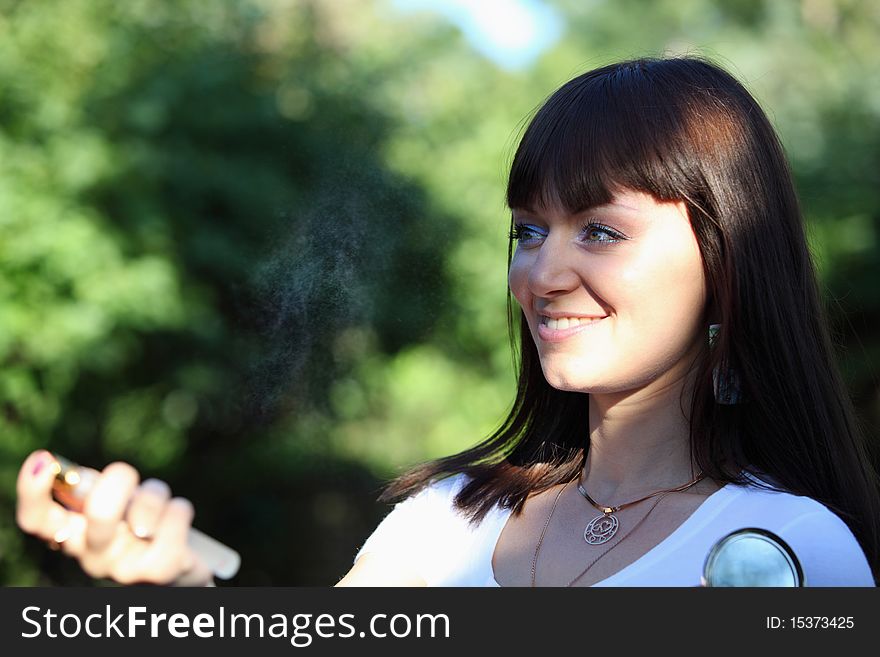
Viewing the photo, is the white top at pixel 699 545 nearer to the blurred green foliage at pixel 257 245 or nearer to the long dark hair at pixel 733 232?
the long dark hair at pixel 733 232

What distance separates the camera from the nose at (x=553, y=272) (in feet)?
5.27

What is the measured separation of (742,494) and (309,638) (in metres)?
0.71

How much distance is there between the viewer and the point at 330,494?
4.76 m

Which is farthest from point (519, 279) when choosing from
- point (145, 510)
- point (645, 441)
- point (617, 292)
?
point (145, 510)

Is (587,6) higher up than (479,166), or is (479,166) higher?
(587,6)

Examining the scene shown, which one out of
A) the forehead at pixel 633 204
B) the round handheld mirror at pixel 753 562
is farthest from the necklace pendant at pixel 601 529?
the forehead at pixel 633 204

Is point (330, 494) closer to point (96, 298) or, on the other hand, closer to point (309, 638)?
point (96, 298)

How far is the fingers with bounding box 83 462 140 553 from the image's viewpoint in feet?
4.69

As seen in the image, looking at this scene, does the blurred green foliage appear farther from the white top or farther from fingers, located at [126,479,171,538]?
fingers, located at [126,479,171,538]

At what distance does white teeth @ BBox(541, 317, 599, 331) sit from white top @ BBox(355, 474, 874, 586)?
0.35m

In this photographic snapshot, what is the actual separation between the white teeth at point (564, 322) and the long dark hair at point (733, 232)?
18cm

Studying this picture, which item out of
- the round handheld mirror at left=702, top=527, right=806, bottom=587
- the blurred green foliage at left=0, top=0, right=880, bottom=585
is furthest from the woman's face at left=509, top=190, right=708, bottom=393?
the blurred green foliage at left=0, top=0, right=880, bottom=585

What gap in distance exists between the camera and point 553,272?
1.62m

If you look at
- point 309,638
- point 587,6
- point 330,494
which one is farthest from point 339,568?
point 587,6
